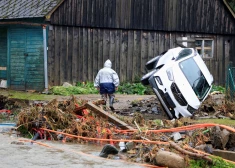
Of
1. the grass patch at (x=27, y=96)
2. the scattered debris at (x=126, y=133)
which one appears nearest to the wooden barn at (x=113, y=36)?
the grass patch at (x=27, y=96)

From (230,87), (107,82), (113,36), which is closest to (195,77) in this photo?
(230,87)

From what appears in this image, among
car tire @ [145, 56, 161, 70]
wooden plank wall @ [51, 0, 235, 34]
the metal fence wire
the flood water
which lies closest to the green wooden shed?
wooden plank wall @ [51, 0, 235, 34]

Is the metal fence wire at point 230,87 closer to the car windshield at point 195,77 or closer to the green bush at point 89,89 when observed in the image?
the car windshield at point 195,77

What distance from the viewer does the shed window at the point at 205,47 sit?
87.4 feet

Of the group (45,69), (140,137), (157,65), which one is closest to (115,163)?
(140,137)

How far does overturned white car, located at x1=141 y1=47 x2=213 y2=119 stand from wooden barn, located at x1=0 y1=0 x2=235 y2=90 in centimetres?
731

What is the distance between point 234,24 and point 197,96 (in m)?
12.4

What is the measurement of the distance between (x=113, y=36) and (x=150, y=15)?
225 centimetres

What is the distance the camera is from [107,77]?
1698cm

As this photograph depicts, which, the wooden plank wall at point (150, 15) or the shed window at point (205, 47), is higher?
the wooden plank wall at point (150, 15)

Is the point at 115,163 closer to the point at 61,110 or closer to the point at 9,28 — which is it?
the point at 61,110

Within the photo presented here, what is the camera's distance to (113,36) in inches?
944

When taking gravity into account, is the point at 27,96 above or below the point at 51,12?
below

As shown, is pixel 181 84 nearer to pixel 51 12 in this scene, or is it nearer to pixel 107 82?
pixel 107 82
